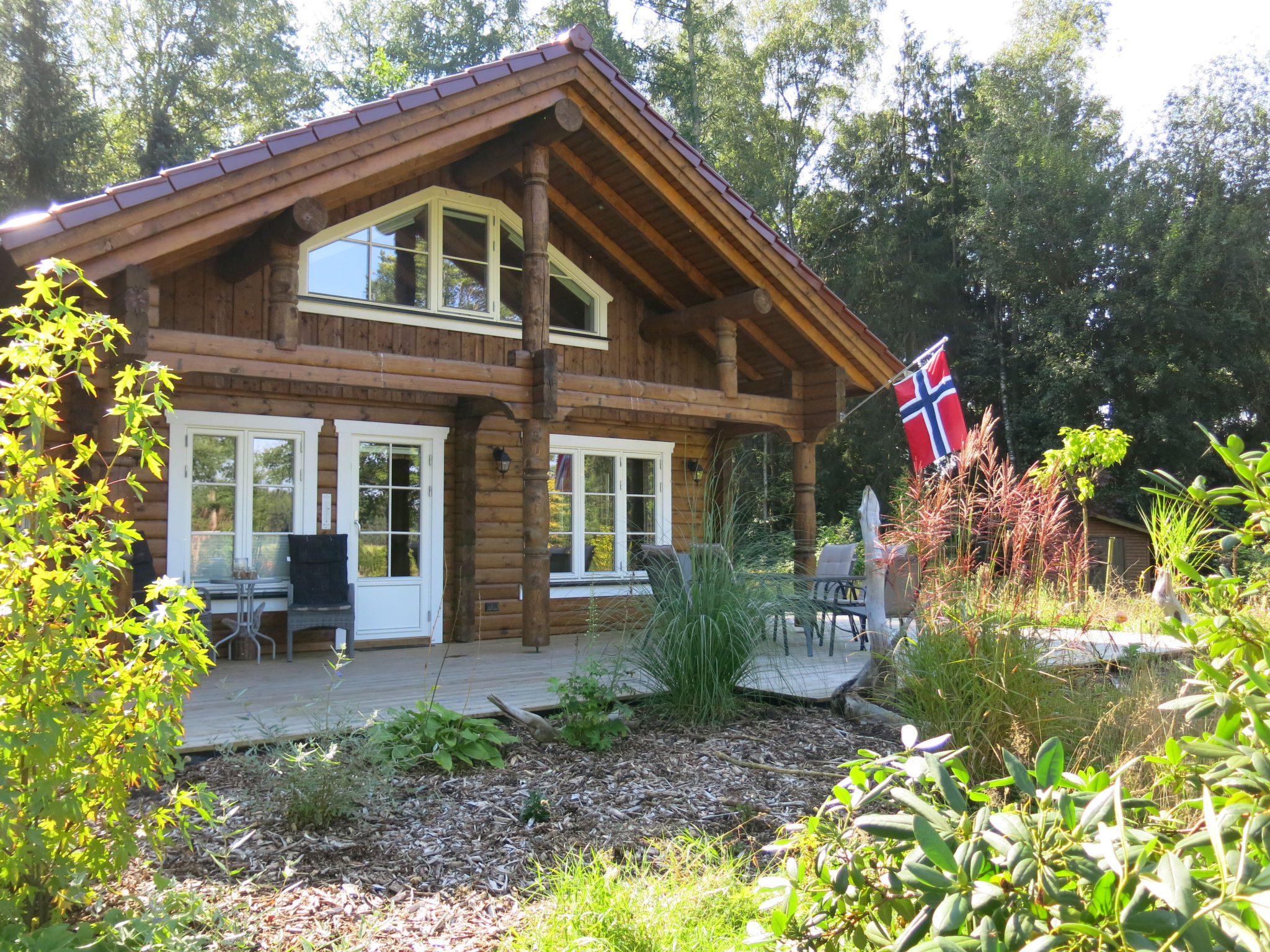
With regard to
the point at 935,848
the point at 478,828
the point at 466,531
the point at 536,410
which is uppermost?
the point at 536,410

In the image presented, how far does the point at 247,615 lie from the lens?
22.8 ft

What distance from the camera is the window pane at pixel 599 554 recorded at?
9.05 metres

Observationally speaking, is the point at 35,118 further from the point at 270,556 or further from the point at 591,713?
the point at 591,713

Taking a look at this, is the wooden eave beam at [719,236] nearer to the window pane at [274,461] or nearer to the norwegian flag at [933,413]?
the norwegian flag at [933,413]

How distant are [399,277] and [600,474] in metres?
2.72

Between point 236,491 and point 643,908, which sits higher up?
point 236,491

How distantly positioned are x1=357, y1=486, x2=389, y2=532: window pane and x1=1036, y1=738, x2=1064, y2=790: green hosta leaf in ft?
23.6

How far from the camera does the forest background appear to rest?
17.4 m

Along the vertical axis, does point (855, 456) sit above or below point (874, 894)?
above

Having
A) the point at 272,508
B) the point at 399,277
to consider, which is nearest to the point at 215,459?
the point at 272,508

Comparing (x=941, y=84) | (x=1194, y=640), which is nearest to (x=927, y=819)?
(x=1194, y=640)

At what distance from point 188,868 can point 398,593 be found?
16.7 feet

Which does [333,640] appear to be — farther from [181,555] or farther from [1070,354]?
[1070,354]

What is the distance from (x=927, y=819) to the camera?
1.17 metres
